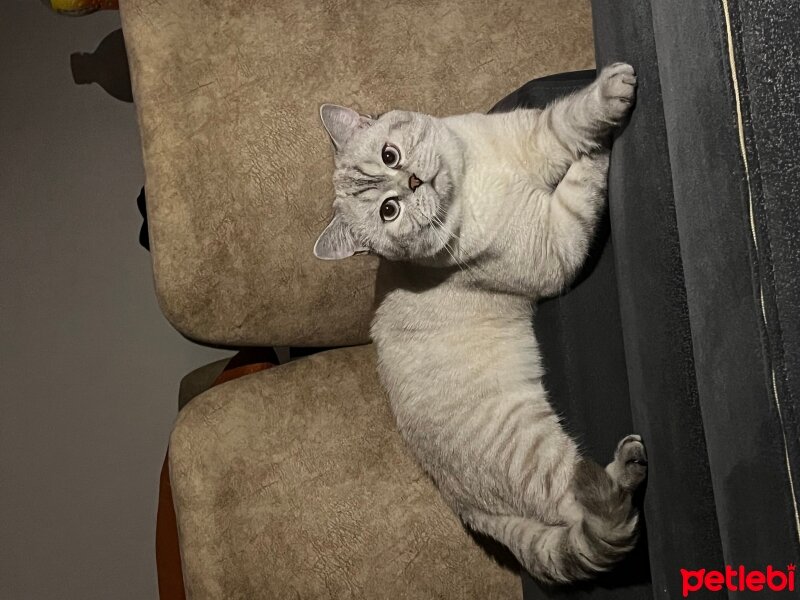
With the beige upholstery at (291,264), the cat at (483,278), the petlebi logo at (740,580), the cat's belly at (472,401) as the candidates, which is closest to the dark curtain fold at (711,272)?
the petlebi logo at (740,580)

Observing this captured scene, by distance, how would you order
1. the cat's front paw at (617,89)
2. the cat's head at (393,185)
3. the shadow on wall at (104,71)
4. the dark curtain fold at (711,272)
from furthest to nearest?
the shadow on wall at (104,71), the cat's head at (393,185), the cat's front paw at (617,89), the dark curtain fold at (711,272)

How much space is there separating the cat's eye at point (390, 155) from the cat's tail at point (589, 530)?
79cm

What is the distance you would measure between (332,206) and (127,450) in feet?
4.88

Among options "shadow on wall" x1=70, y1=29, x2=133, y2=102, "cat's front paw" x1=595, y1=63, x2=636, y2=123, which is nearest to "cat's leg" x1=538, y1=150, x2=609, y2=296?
"cat's front paw" x1=595, y1=63, x2=636, y2=123

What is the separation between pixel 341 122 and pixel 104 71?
1690mm

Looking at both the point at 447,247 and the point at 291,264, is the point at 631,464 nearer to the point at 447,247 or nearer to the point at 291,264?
the point at 447,247

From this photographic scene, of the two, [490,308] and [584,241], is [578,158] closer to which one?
[584,241]

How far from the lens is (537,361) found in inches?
63.4

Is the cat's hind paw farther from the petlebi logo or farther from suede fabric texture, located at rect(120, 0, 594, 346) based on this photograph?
suede fabric texture, located at rect(120, 0, 594, 346)

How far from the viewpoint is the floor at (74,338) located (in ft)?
8.12

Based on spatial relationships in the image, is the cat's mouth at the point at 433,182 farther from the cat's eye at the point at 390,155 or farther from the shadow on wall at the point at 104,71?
the shadow on wall at the point at 104,71

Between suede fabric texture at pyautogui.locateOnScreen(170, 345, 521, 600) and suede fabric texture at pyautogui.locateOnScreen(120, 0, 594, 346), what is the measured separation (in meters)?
0.25

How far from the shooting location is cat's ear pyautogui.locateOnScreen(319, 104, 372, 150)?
5.25 ft

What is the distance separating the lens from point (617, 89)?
3.79ft
